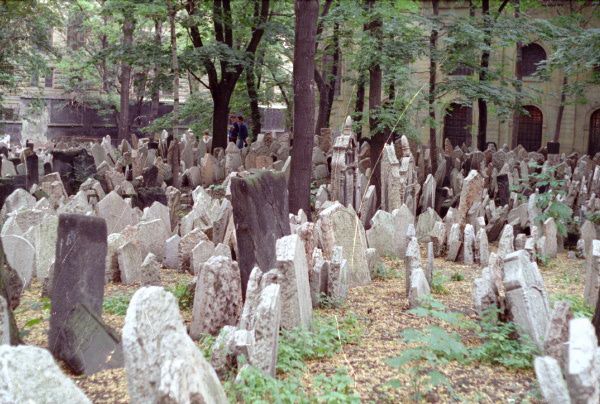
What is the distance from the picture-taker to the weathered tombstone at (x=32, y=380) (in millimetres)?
2596

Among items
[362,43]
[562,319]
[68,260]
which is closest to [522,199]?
[362,43]

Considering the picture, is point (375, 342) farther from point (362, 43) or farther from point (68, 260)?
point (362, 43)

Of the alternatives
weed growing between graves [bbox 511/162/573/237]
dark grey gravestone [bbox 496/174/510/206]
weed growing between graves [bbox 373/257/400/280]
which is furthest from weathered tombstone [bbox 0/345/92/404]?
dark grey gravestone [bbox 496/174/510/206]

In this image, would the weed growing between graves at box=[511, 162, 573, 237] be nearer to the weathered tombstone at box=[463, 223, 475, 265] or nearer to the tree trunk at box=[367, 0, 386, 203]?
the weathered tombstone at box=[463, 223, 475, 265]

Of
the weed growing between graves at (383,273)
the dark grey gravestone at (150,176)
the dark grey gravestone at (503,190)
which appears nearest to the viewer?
the weed growing between graves at (383,273)

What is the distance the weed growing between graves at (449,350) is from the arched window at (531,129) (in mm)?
31126

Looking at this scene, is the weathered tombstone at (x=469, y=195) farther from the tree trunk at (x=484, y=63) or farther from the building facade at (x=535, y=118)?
the building facade at (x=535, y=118)

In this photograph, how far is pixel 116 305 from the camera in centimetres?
619

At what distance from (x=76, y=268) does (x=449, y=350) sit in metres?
2.68

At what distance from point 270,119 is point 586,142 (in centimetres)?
1596

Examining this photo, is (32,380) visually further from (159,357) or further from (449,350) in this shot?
(449,350)

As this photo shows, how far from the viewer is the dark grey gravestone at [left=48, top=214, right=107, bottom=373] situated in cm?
490

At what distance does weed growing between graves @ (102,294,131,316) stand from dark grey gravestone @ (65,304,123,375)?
1267 millimetres

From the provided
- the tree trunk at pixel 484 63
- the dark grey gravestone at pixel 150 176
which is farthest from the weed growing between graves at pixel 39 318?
the tree trunk at pixel 484 63
